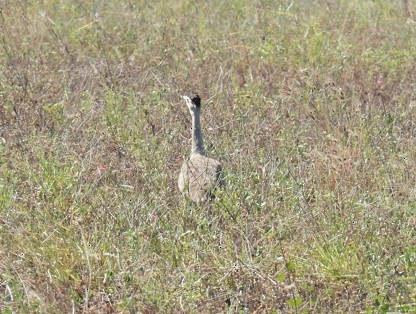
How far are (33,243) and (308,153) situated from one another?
2.36 m

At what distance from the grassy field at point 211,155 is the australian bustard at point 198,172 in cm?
14

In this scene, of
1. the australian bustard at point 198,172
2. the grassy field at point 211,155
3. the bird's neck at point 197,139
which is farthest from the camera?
the bird's neck at point 197,139

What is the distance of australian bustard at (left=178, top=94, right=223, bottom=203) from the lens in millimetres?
6527

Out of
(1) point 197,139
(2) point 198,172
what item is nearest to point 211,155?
(1) point 197,139

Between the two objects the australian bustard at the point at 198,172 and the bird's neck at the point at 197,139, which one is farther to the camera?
the bird's neck at the point at 197,139

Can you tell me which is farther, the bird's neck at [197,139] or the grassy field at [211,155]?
the bird's neck at [197,139]

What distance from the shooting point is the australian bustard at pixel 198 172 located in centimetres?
653

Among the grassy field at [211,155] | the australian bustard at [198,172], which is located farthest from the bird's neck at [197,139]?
the grassy field at [211,155]

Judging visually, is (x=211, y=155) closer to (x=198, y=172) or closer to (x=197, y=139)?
(x=197, y=139)

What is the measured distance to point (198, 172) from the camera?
6.80 metres

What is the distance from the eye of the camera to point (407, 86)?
9195mm

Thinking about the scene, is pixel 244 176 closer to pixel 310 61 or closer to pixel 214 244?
pixel 214 244

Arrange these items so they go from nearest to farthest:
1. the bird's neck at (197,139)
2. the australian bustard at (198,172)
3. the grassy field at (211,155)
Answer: the grassy field at (211,155), the australian bustard at (198,172), the bird's neck at (197,139)

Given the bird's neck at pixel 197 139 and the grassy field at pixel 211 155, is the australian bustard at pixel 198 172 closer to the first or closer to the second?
the bird's neck at pixel 197 139
